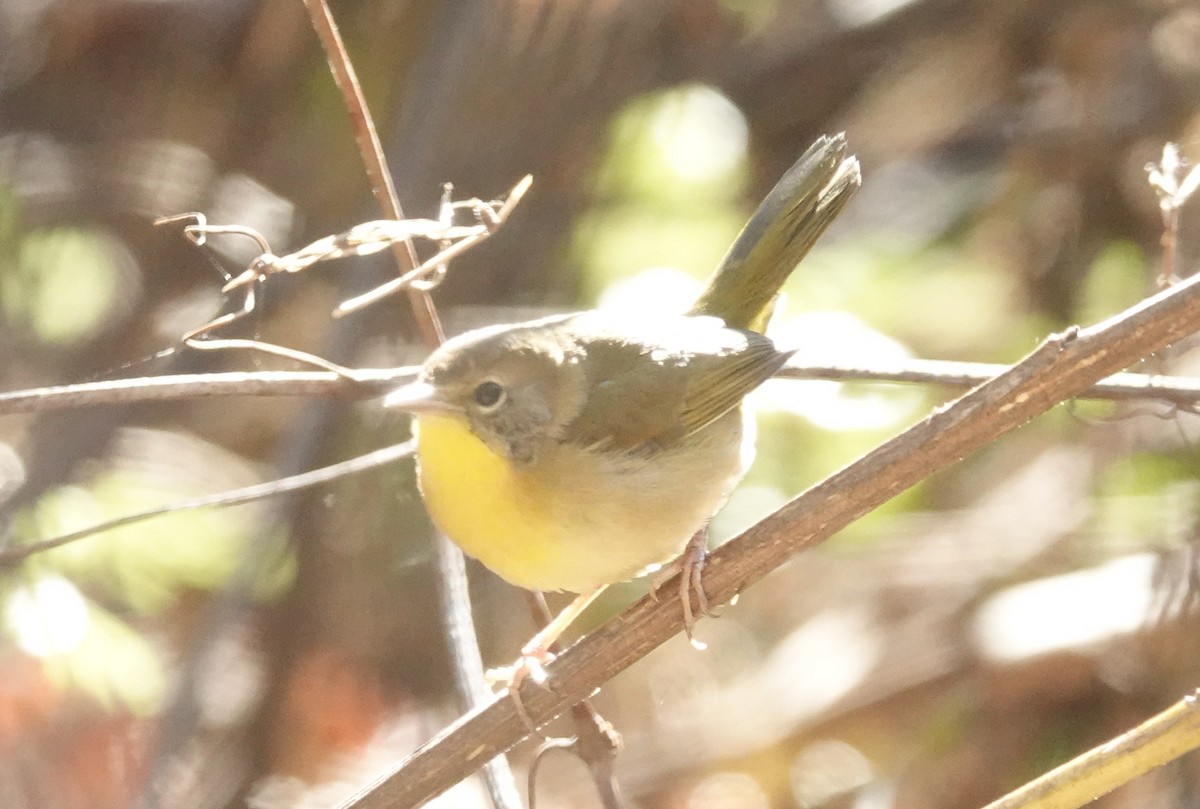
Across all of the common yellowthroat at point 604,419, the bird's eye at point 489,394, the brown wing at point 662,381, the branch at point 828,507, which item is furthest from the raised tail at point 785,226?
the branch at point 828,507

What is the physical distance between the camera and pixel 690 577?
188 cm

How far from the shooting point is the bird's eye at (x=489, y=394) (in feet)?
7.15

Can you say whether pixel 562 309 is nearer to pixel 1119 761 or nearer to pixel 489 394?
pixel 489 394

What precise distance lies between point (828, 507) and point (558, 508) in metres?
0.69

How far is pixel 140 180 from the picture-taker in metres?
3.52

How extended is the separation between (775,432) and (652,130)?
3.63ft

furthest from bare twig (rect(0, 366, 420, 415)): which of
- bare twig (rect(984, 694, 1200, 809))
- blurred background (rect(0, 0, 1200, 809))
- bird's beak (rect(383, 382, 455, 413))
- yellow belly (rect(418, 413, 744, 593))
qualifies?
blurred background (rect(0, 0, 1200, 809))

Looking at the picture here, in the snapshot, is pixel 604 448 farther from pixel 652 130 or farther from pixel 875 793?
pixel 652 130

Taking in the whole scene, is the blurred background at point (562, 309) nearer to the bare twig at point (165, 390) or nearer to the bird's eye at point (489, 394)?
the bird's eye at point (489, 394)

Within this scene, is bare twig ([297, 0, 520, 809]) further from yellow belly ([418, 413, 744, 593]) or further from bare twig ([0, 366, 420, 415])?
bare twig ([0, 366, 420, 415])

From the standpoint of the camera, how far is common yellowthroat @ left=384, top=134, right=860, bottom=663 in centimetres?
208

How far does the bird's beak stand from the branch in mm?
536

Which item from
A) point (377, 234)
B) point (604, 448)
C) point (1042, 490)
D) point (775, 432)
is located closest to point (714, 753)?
point (775, 432)

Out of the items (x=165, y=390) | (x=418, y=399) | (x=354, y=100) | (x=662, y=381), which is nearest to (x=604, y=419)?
(x=662, y=381)
